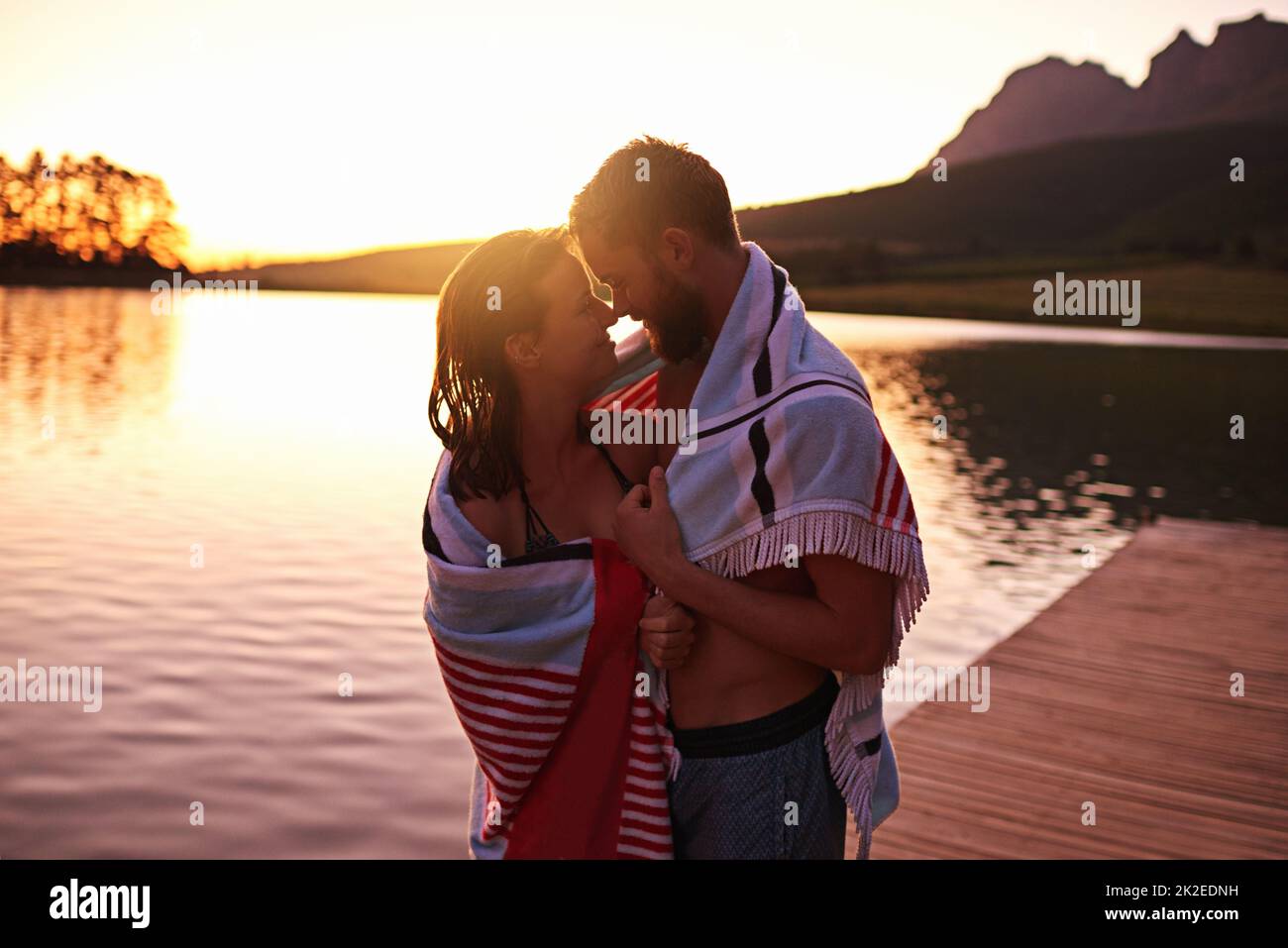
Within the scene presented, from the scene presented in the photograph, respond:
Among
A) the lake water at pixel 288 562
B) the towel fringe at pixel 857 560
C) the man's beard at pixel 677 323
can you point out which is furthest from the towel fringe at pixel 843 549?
the lake water at pixel 288 562

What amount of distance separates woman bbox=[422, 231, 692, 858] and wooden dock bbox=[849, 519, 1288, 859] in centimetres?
215

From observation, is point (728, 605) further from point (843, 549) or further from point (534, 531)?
point (534, 531)

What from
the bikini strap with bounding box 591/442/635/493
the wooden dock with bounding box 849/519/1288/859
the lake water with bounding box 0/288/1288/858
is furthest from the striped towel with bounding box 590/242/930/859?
the lake water with bounding box 0/288/1288/858

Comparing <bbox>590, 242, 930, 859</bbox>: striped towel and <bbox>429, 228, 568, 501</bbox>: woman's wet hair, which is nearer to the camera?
<bbox>590, 242, 930, 859</bbox>: striped towel

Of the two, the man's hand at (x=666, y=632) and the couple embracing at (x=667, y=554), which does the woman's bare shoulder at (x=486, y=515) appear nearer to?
the couple embracing at (x=667, y=554)

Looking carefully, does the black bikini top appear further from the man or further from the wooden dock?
the wooden dock

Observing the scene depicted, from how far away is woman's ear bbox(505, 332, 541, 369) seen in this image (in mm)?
2066

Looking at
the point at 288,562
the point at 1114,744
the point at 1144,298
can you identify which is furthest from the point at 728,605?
the point at 1144,298

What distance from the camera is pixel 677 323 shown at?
2033 millimetres

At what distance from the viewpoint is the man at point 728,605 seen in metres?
1.92

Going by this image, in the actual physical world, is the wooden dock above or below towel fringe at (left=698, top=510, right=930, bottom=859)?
below
